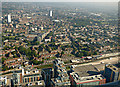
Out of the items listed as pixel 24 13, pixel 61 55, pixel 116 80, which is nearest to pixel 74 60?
pixel 61 55

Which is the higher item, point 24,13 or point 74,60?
point 24,13

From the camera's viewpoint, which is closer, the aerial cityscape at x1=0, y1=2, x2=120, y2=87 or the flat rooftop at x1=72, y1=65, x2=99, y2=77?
the aerial cityscape at x1=0, y1=2, x2=120, y2=87

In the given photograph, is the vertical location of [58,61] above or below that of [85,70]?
above

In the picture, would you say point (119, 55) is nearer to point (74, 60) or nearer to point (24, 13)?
point (74, 60)

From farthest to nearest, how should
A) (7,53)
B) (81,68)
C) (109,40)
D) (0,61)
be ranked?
(109,40) → (7,53) → (0,61) → (81,68)

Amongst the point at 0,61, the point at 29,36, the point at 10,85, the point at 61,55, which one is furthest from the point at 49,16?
the point at 10,85

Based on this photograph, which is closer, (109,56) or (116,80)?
(116,80)

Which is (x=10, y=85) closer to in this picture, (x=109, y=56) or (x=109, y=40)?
(x=109, y=56)

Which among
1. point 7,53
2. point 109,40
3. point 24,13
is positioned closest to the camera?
point 7,53

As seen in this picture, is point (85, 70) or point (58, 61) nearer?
point (58, 61)

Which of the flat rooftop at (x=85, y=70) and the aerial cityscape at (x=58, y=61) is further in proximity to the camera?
the flat rooftop at (x=85, y=70)
